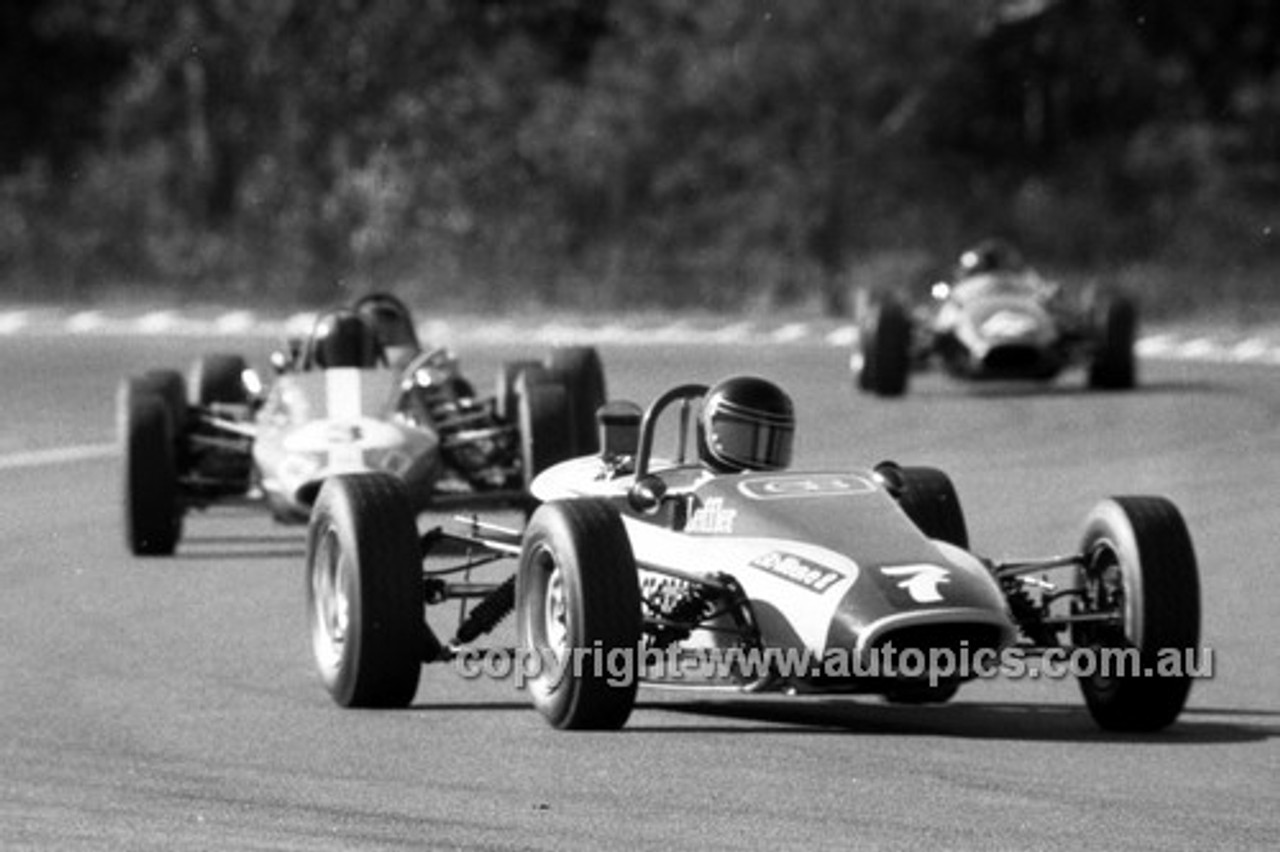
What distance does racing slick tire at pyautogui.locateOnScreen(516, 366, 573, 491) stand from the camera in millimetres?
17125

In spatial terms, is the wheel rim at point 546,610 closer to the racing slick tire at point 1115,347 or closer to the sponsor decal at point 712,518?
the sponsor decal at point 712,518

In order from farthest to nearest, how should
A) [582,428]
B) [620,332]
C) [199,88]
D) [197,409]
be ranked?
1. [199,88]
2. [620,332]
3. [582,428]
4. [197,409]

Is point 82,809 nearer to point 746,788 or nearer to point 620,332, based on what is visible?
point 746,788

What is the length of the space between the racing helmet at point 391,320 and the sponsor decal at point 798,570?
9178mm

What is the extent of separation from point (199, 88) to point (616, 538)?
40.3m

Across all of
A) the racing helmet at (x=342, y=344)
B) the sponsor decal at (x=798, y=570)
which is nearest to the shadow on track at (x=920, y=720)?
the sponsor decal at (x=798, y=570)

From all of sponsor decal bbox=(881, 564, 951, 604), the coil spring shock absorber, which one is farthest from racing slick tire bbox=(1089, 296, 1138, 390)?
sponsor decal bbox=(881, 564, 951, 604)

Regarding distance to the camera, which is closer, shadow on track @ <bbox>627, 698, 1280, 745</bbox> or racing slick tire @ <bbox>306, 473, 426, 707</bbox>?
shadow on track @ <bbox>627, 698, 1280, 745</bbox>

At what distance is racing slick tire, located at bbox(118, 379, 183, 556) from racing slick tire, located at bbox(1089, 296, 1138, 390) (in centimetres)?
1234

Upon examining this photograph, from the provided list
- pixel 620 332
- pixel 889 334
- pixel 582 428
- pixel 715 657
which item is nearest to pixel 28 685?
pixel 715 657

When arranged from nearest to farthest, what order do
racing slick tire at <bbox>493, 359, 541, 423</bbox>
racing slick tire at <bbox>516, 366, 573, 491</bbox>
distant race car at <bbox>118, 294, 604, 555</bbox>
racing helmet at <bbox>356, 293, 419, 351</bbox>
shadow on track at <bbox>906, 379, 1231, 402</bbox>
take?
distant race car at <bbox>118, 294, 604, 555</bbox> < racing slick tire at <bbox>516, 366, 573, 491</bbox> < racing slick tire at <bbox>493, 359, 541, 423</bbox> < racing helmet at <bbox>356, 293, 419, 351</bbox> < shadow on track at <bbox>906, 379, 1231, 402</bbox>

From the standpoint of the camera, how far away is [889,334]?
27.4 metres

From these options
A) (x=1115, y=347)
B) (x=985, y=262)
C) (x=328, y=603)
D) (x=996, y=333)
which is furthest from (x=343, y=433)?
(x=985, y=262)

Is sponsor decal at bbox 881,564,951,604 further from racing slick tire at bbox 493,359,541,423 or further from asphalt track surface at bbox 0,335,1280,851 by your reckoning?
racing slick tire at bbox 493,359,541,423
